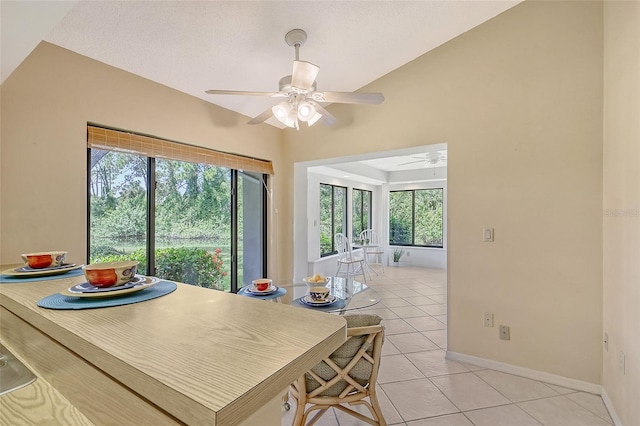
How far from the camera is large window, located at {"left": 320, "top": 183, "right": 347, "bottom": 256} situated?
618 centimetres

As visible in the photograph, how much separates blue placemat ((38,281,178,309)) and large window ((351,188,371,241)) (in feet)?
20.8

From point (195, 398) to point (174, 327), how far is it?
0.91ft

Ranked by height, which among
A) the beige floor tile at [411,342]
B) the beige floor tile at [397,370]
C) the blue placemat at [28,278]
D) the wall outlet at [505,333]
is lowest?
the beige floor tile at [411,342]

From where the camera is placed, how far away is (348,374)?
1586mm

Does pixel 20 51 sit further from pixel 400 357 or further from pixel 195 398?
pixel 400 357

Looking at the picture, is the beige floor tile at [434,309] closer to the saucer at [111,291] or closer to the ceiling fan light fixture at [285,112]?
the ceiling fan light fixture at [285,112]

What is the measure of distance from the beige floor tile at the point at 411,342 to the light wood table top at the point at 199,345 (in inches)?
103

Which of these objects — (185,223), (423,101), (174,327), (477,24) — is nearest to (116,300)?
(174,327)

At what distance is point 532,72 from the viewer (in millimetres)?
2383

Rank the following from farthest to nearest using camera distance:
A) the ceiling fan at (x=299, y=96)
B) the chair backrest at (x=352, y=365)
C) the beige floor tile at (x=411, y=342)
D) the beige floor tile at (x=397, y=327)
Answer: the beige floor tile at (x=397, y=327) → the beige floor tile at (x=411, y=342) → the ceiling fan at (x=299, y=96) → the chair backrest at (x=352, y=365)

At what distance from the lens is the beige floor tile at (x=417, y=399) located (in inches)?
77.8

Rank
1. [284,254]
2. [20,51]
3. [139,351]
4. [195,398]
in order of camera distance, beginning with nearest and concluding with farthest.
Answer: [195,398], [139,351], [20,51], [284,254]

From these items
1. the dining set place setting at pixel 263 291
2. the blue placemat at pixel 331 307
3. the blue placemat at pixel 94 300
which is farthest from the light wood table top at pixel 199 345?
the dining set place setting at pixel 263 291

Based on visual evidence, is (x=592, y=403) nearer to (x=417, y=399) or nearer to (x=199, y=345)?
(x=417, y=399)
